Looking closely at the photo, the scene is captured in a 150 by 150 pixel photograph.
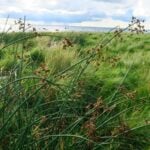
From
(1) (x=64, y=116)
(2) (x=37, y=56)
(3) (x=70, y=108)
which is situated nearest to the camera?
(1) (x=64, y=116)

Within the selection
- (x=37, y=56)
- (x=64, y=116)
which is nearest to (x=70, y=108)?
(x=64, y=116)

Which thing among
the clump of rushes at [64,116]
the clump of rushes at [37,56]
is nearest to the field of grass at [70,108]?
the clump of rushes at [64,116]

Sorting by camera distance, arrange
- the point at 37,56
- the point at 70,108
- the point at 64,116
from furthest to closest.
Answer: the point at 37,56 → the point at 70,108 → the point at 64,116

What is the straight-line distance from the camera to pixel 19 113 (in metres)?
3.46

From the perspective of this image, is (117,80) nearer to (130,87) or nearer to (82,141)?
(130,87)

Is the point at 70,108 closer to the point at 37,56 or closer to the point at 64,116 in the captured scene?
the point at 64,116

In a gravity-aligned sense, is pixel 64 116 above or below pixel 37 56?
above

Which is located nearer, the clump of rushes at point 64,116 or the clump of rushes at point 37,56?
the clump of rushes at point 64,116

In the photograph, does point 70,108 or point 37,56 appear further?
point 37,56

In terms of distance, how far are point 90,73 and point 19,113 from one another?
252 centimetres

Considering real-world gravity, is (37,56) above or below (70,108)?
below

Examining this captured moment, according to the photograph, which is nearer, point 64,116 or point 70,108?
point 64,116

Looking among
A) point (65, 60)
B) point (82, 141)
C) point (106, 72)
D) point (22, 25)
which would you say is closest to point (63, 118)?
point (82, 141)

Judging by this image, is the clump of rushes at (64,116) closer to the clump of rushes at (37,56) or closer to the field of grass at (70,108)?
the field of grass at (70,108)
